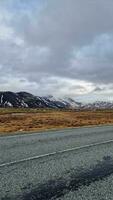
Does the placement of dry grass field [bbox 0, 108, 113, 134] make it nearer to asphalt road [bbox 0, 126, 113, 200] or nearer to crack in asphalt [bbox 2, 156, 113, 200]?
asphalt road [bbox 0, 126, 113, 200]

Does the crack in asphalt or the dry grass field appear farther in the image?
the dry grass field

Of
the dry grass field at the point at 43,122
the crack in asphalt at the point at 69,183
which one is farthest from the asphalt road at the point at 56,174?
the dry grass field at the point at 43,122

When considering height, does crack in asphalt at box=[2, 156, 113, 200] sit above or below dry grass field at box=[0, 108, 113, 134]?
below

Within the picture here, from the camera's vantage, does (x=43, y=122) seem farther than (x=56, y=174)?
Yes

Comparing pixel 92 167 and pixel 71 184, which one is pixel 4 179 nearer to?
pixel 71 184

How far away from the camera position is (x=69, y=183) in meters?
8.32

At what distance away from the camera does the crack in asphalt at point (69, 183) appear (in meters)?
7.30

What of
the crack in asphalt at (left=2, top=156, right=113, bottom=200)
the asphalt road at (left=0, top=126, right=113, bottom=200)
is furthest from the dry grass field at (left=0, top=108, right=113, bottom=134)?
the crack in asphalt at (left=2, top=156, right=113, bottom=200)

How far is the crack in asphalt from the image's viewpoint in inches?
287

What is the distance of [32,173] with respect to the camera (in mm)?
9375

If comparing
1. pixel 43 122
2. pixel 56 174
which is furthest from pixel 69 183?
pixel 43 122

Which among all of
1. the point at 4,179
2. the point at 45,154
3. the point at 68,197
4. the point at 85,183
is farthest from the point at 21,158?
the point at 68,197

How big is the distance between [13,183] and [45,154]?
4.79 m

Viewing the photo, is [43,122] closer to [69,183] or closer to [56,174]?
[56,174]
